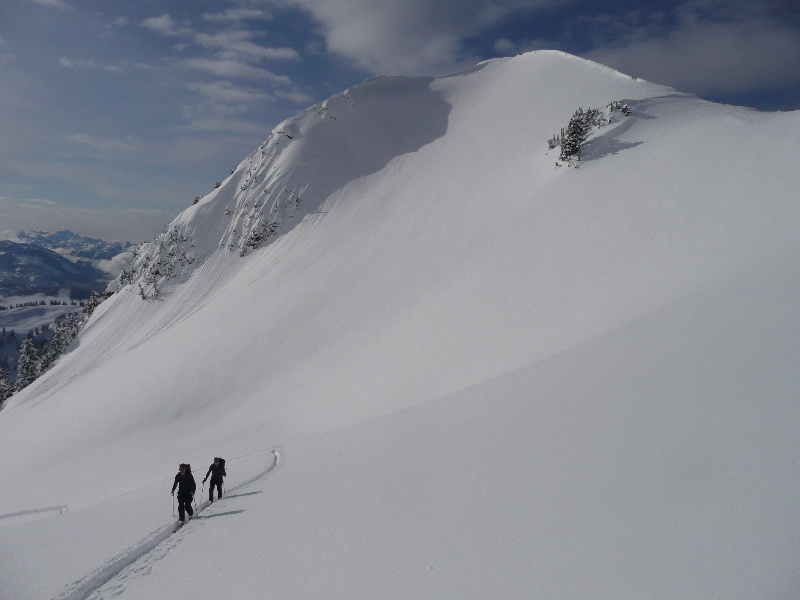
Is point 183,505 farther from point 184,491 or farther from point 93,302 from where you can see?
point 93,302

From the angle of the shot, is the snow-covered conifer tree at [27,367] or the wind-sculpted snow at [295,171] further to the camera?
the snow-covered conifer tree at [27,367]

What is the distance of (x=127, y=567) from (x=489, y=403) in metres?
9.35

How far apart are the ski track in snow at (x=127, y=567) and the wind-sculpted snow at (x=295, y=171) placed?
45.2 meters

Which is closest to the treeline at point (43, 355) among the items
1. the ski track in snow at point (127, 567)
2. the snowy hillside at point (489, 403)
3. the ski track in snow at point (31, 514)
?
the snowy hillside at point (489, 403)

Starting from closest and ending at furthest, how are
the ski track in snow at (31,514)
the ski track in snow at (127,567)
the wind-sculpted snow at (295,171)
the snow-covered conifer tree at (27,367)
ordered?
the ski track in snow at (127,567) → the ski track in snow at (31,514) → the wind-sculpted snow at (295,171) → the snow-covered conifer tree at (27,367)

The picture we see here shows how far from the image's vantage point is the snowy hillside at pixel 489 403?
558cm

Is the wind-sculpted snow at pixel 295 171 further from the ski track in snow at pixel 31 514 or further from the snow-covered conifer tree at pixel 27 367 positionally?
the ski track in snow at pixel 31 514

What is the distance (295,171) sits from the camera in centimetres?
5522

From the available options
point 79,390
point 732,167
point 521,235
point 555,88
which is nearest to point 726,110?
point 732,167

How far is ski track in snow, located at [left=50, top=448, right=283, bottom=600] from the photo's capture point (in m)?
6.80

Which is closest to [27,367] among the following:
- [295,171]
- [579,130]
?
[295,171]

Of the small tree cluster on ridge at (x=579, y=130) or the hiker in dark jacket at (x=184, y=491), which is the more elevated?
the small tree cluster on ridge at (x=579, y=130)

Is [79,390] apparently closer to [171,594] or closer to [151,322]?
[151,322]

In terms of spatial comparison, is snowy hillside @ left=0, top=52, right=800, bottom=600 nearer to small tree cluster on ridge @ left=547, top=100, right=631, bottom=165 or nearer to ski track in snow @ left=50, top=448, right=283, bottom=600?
ski track in snow @ left=50, top=448, right=283, bottom=600
